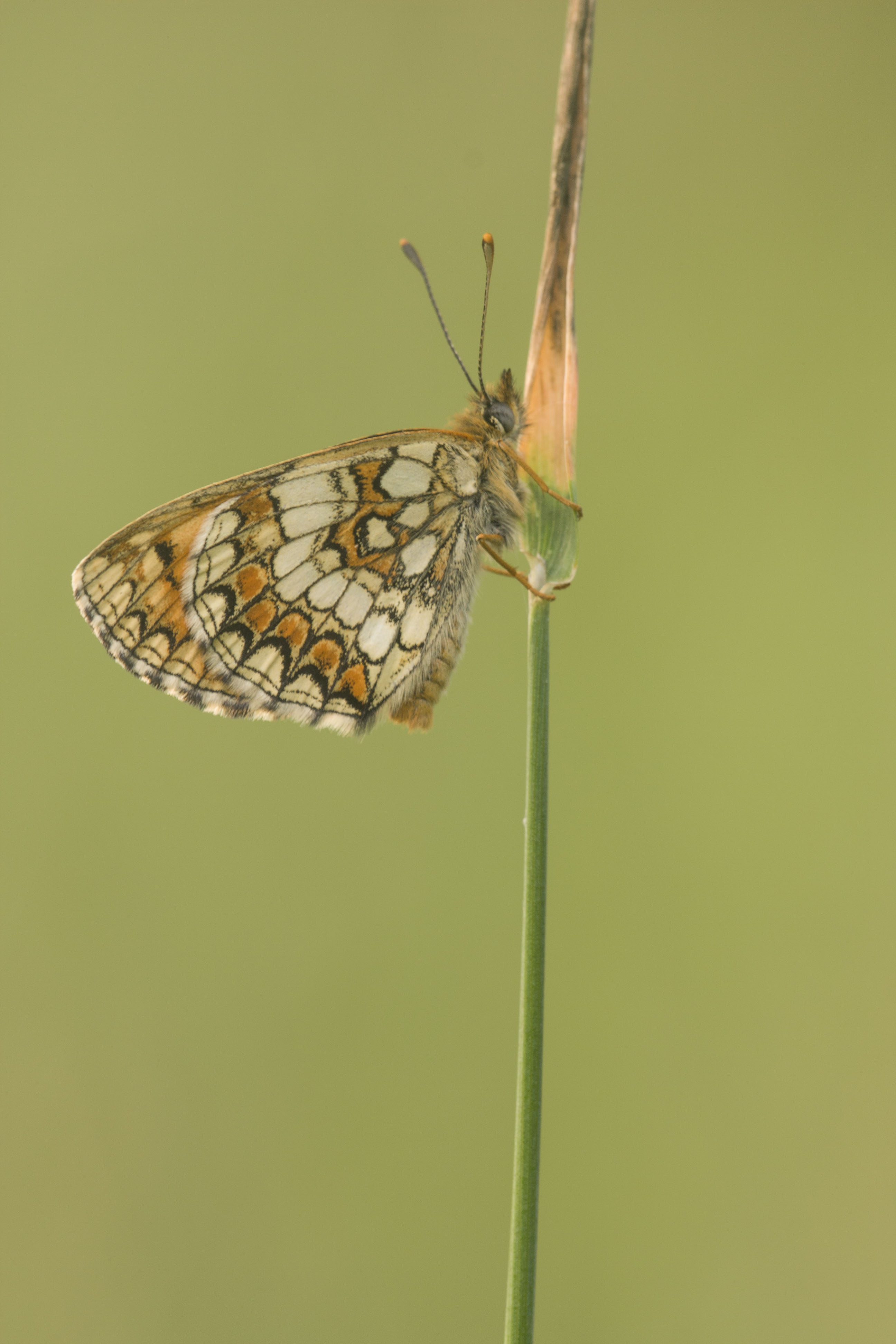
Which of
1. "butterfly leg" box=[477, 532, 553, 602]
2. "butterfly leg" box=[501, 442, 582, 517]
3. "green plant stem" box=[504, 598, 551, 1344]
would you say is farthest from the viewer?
"butterfly leg" box=[477, 532, 553, 602]

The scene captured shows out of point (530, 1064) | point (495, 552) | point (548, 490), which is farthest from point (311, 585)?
point (530, 1064)

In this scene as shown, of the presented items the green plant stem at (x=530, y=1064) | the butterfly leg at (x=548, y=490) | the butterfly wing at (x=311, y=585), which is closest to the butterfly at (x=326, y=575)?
the butterfly wing at (x=311, y=585)

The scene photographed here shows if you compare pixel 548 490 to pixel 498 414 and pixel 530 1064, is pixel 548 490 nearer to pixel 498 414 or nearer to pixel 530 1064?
pixel 498 414

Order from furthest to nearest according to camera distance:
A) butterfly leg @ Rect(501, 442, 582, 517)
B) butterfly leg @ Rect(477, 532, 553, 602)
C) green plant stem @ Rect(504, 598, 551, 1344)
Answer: butterfly leg @ Rect(477, 532, 553, 602) < butterfly leg @ Rect(501, 442, 582, 517) < green plant stem @ Rect(504, 598, 551, 1344)

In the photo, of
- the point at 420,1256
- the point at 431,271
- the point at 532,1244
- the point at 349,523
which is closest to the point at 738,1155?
the point at 420,1256

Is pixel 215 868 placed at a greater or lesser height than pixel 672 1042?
greater

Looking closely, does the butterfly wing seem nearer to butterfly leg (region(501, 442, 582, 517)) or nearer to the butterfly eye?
the butterfly eye

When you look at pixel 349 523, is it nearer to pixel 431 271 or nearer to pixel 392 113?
pixel 431 271

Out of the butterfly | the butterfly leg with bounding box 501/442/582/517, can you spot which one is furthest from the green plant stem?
the butterfly

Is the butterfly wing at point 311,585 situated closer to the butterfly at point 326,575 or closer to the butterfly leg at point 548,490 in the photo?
the butterfly at point 326,575
